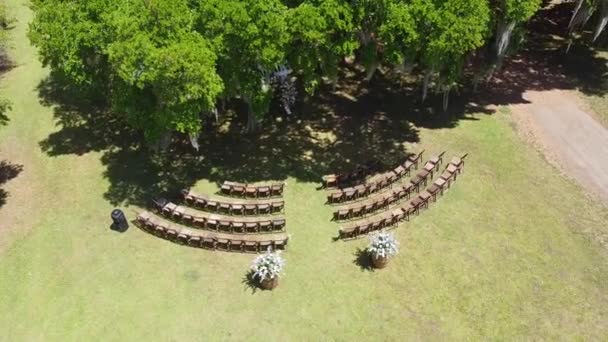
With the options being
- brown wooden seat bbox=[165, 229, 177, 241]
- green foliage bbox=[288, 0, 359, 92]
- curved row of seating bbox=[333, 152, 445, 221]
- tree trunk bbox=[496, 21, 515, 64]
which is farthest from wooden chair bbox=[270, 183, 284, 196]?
tree trunk bbox=[496, 21, 515, 64]

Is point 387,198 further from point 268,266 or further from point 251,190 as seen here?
point 268,266

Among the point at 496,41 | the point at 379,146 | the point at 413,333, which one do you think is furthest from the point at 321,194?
the point at 496,41

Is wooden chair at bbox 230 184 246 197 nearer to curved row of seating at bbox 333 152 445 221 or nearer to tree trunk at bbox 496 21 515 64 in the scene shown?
curved row of seating at bbox 333 152 445 221

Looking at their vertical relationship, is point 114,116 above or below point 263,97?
below

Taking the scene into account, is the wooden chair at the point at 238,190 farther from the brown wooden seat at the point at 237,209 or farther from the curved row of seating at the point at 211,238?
the curved row of seating at the point at 211,238

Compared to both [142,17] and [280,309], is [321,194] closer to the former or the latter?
[280,309]

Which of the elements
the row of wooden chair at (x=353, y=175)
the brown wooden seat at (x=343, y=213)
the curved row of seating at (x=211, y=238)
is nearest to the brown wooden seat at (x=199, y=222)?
the curved row of seating at (x=211, y=238)
